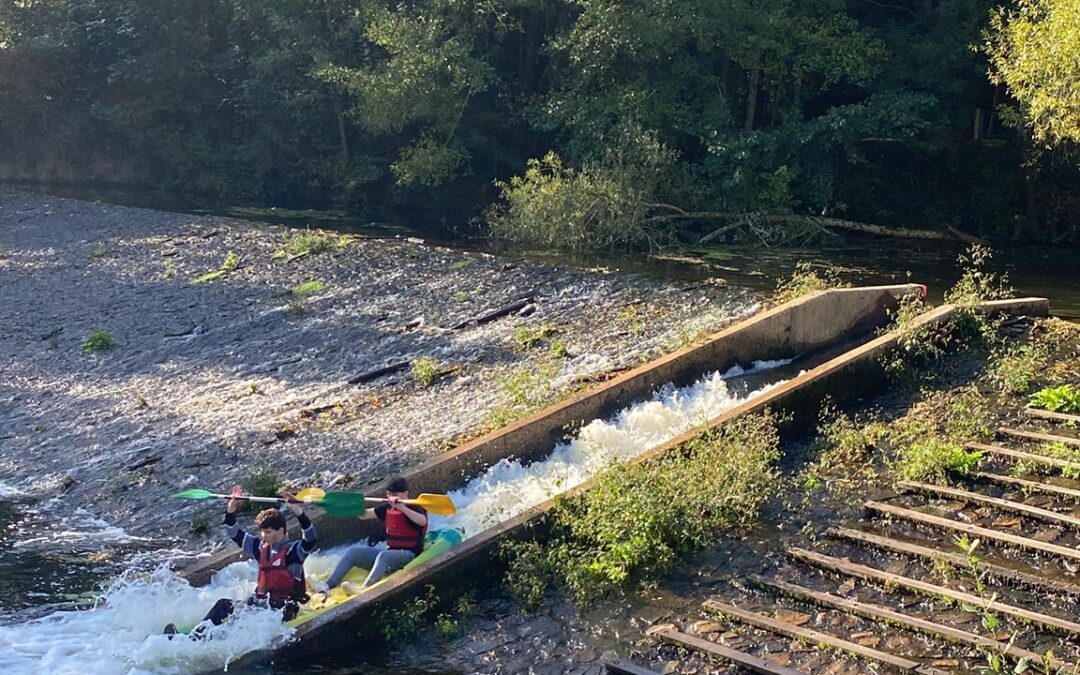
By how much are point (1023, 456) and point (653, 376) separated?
12.4 feet

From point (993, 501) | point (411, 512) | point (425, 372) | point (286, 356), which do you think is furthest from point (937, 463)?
point (286, 356)

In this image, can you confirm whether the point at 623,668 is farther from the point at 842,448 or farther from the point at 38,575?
the point at 38,575

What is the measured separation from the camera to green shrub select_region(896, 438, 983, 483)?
34.1ft

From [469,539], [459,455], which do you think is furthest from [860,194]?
[469,539]

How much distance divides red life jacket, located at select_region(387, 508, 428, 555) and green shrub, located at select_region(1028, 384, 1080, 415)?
6.34 m

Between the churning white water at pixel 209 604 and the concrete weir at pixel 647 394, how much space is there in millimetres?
165

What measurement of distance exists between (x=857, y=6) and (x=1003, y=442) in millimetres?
16098

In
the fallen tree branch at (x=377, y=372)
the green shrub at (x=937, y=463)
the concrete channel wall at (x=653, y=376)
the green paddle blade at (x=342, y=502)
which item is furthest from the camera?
the fallen tree branch at (x=377, y=372)

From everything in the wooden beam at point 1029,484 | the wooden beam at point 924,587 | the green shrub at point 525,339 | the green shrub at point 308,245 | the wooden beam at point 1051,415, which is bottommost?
the wooden beam at point 924,587

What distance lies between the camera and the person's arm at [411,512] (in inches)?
374

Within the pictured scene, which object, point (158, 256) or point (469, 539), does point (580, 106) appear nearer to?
point (158, 256)

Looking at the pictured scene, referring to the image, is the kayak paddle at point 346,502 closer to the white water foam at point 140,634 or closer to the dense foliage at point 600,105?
the white water foam at point 140,634

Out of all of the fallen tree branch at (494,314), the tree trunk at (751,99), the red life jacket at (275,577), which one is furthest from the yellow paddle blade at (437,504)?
the tree trunk at (751,99)

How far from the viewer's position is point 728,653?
7.86 m
